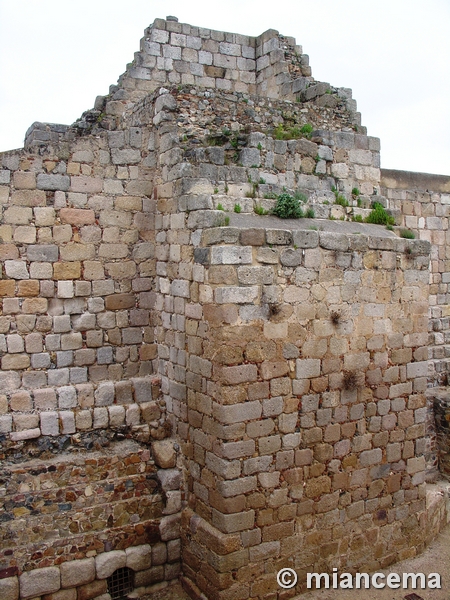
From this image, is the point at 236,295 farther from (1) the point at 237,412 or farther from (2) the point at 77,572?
(2) the point at 77,572

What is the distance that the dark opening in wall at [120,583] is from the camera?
7.28 m

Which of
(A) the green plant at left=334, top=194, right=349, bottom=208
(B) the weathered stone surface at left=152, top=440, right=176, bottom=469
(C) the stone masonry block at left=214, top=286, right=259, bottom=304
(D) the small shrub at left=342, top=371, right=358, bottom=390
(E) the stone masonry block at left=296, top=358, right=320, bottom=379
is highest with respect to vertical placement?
(A) the green plant at left=334, top=194, right=349, bottom=208

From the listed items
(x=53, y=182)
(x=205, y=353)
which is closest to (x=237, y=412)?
(x=205, y=353)

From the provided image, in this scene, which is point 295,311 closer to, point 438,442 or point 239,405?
point 239,405

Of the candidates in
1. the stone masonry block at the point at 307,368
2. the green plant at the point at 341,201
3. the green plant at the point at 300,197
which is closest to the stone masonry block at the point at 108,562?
the stone masonry block at the point at 307,368

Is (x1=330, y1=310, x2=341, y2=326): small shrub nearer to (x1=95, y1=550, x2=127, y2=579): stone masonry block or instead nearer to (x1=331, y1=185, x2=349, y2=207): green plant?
(x1=331, y1=185, x2=349, y2=207): green plant

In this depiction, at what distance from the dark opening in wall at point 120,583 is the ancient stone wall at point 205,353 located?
119 millimetres

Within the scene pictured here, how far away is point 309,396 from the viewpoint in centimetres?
713

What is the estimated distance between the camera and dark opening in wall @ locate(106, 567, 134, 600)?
23.9 ft

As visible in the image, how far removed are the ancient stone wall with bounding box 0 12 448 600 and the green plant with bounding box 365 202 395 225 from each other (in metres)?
0.16

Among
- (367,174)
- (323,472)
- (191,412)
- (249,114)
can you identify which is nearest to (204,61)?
(249,114)

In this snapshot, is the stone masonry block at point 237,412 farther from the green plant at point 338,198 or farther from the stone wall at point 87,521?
the green plant at point 338,198

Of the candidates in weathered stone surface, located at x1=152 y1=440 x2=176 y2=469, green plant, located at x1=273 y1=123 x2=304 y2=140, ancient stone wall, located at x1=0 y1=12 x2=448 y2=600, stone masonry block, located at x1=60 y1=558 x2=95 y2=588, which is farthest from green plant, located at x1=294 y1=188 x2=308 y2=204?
stone masonry block, located at x1=60 y1=558 x2=95 y2=588

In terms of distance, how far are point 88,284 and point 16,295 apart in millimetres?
836
